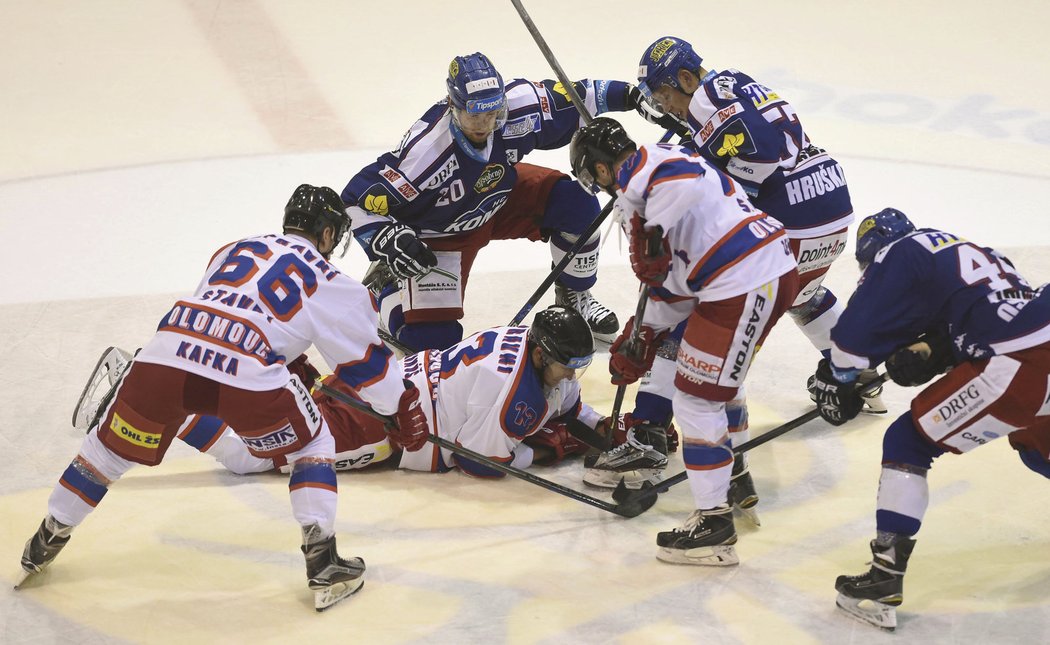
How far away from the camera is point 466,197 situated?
547 centimetres

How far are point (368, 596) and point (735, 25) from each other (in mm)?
6852

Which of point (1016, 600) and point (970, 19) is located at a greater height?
point (970, 19)

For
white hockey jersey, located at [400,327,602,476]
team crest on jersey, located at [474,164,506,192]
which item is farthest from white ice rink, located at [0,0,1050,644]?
team crest on jersey, located at [474,164,506,192]

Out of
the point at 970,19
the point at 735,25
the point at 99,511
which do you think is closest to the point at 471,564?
the point at 99,511

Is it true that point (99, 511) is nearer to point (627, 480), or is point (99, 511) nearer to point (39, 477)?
point (39, 477)

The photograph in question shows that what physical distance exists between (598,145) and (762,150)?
92 cm

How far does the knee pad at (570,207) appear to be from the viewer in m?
5.80

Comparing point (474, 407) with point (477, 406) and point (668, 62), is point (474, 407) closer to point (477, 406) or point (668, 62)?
point (477, 406)

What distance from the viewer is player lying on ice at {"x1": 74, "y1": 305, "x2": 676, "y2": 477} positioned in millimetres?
4387

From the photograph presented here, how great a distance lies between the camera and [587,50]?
906cm

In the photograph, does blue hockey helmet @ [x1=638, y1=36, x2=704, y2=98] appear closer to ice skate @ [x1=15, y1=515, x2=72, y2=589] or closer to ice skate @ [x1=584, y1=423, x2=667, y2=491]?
ice skate @ [x1=584, y1=423, x2=667, y2=491]

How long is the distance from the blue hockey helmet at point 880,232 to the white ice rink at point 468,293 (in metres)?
1.04

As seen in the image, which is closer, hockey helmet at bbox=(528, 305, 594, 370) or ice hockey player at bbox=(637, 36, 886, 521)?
hockey helmet at bbox=(528, 305, 594, 370)

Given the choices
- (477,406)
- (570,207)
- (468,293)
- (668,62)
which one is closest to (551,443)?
(477,406)
